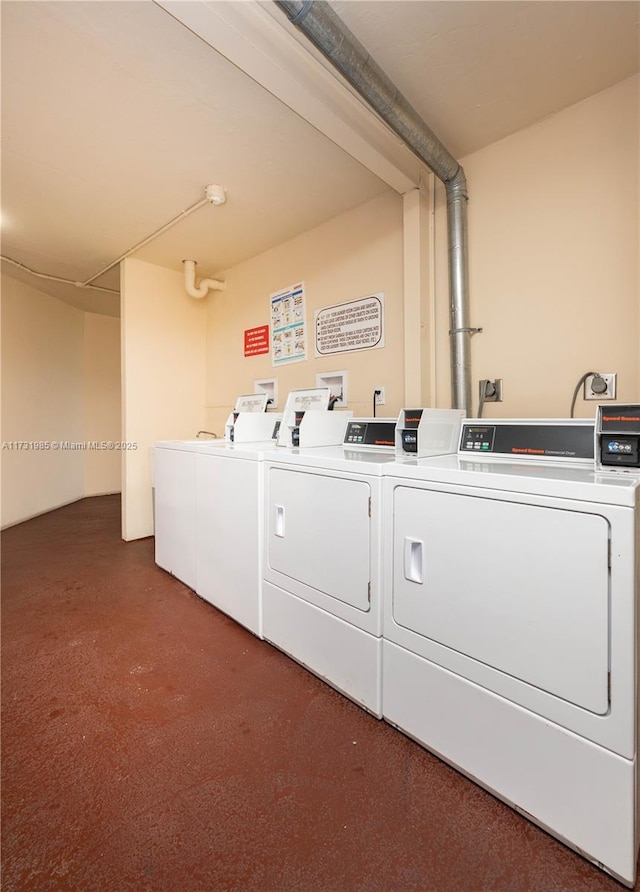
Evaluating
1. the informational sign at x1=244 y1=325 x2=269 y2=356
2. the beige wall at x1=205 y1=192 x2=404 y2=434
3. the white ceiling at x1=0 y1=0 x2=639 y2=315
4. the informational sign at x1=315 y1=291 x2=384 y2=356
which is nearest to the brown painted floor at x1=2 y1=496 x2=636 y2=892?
the beige wall at x1=205 y1=192 x2=404 y2=434

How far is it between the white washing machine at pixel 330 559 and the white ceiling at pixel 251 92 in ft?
4.71

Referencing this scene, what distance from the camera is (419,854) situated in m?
1.02

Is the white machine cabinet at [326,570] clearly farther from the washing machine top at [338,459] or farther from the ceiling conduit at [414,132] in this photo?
the ceiling conduit at [414,132]

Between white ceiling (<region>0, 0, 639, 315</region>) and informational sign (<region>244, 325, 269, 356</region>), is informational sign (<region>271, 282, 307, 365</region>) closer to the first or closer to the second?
informational sign (<region>244, 325, 269, 356</region>)

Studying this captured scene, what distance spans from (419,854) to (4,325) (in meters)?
5.18

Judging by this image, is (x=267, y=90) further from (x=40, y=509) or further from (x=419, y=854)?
(x=40, y=509)

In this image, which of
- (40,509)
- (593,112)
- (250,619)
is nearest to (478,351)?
(593,112)

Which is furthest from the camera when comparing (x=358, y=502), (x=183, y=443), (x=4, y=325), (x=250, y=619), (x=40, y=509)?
(x=40, y=509)

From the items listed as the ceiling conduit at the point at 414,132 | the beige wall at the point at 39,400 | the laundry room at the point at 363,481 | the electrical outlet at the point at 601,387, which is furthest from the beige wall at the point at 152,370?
the electrical outlet at the point at 601,387

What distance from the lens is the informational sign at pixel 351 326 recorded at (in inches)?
101

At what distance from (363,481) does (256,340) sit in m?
2.42

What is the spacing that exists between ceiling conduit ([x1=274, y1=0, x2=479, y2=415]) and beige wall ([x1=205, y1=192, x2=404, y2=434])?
39 cm

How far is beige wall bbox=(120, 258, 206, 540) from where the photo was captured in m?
3.57

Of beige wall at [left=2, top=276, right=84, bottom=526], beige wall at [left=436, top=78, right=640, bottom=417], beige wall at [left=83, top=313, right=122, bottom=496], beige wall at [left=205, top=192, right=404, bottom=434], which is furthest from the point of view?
beige wall at [left=83, top=313, right=122, bottom=496]
